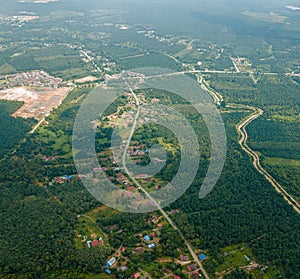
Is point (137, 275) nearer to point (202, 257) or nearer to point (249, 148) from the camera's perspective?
point (202, 257)

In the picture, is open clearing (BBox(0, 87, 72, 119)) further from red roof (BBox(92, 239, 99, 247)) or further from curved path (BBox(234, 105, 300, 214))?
curved path (BBox(234, 105, 300, 214))

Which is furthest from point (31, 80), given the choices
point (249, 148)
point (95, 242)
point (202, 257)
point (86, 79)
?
point (202, 257)

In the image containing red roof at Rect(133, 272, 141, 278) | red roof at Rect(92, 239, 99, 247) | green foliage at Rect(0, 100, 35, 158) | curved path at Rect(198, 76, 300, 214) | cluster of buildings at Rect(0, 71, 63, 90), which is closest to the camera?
red roof at Rect(133, 272, 141, 278)

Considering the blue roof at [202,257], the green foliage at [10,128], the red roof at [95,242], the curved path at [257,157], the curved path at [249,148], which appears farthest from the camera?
the green foliage at [10,128]

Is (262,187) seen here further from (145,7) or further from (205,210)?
(145,7)

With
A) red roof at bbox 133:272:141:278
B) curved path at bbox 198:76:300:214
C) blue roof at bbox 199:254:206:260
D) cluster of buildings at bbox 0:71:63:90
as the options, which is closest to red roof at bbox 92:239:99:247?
red roof at bbox 133:272:141:278

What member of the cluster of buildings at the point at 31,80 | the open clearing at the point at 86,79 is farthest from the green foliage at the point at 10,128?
the open clearing at the point at 86,79

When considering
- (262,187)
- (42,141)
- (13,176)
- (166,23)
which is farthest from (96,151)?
(166,23)

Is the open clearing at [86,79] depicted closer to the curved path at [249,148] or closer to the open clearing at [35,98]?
the open clearing at [35,98]

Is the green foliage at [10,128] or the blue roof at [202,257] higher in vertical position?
the green foliage at [10,128]
